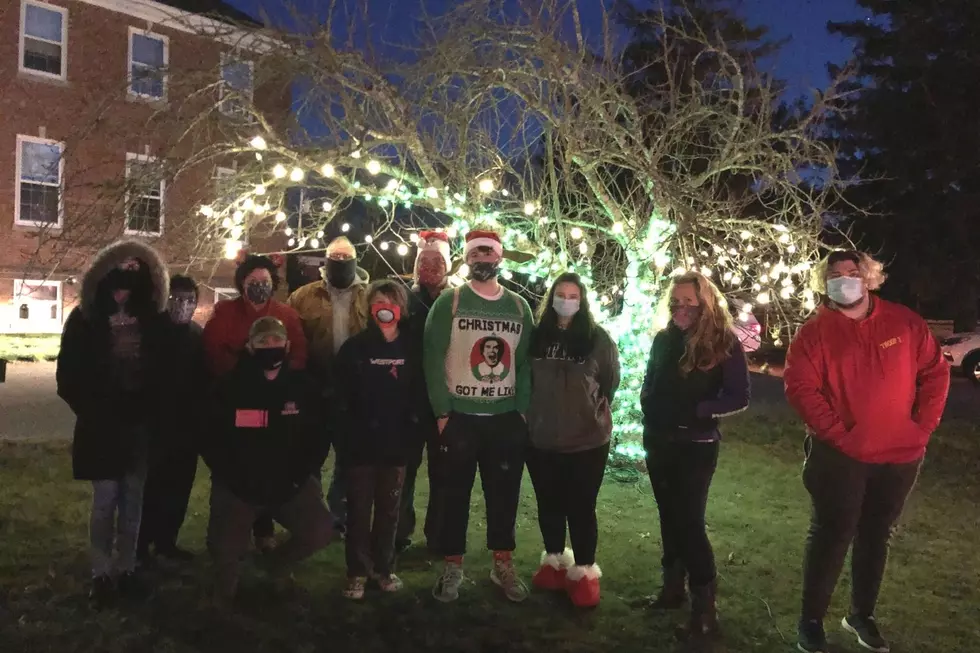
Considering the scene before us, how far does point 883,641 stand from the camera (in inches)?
147

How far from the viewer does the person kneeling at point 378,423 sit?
4090mm

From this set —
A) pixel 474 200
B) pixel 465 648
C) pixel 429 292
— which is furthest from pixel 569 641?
pixel 474 200

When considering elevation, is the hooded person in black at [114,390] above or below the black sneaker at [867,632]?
above

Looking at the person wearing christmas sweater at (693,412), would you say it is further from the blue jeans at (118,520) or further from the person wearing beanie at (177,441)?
the blue jeans at (118,520)

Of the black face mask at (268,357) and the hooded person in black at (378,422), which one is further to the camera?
the hooded person in black at (378,422)

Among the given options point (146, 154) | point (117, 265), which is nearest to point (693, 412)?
point (117, 265)

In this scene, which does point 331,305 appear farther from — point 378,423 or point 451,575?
point 451,575

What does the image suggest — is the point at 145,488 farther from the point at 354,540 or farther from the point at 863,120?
the point at 863,120

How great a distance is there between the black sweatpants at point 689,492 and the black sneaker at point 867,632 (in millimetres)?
753

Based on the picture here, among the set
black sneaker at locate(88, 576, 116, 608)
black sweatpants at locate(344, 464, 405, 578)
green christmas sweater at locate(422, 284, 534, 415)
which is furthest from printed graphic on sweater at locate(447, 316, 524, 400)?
black sneaker at locate(88, 576, 116, 608)

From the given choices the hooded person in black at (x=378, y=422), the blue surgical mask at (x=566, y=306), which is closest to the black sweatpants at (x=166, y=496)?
the hooded person in black at (x=378, y=422)

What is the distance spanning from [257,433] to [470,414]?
→ 1.12 m

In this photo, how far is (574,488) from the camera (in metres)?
4.16

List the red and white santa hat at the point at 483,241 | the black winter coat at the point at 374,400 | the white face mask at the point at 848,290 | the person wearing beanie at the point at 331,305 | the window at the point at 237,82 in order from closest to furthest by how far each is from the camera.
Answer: the white face mask at the point at 848,290
the black winter coat at the point at 374,400
the red and white santa hat at the point at 483,241
the person wearing beanie at the point at 331,305
the window at the point at 237,82
